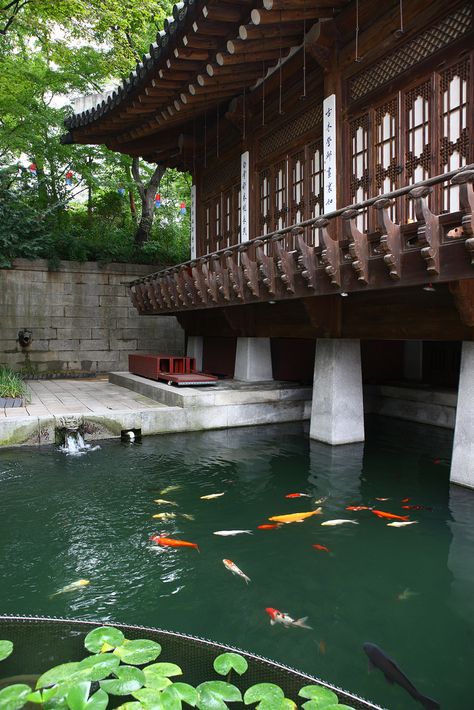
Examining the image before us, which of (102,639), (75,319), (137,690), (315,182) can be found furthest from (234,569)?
(75,319)

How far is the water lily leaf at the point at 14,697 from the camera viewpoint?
6.58 feet

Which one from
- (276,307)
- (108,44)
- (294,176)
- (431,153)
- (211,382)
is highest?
(108,44)

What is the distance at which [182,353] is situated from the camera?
18.0 meters

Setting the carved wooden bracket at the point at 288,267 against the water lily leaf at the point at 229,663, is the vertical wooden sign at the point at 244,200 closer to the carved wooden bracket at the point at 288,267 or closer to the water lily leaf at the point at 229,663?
the carved wooden bracket at the point at 288,267

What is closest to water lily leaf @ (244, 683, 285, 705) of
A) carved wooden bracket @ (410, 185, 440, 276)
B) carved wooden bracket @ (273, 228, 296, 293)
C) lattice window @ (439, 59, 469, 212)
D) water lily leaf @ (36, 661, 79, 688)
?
water lily leaf @ (36, 661, 79, 688)

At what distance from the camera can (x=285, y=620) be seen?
371 centimetres

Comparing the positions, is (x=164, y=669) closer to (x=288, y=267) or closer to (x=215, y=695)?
(x=215, y=695)

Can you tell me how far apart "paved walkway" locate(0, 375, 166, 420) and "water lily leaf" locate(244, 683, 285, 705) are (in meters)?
7.32

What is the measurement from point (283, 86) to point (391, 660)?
376 inches

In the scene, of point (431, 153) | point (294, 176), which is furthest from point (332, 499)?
point (294, 176)

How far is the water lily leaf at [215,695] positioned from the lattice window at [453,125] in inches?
229

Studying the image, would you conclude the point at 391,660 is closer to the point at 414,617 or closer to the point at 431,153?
the point at 414,617

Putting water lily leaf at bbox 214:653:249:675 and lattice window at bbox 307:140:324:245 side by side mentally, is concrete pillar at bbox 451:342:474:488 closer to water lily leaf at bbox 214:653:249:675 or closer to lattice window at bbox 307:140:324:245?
lattice window at bbox 307:140:324:245

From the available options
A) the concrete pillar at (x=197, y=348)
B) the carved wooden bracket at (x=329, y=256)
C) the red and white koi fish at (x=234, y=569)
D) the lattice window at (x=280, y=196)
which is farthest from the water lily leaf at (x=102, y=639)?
the concrete pillar at (x=197, y=348)
